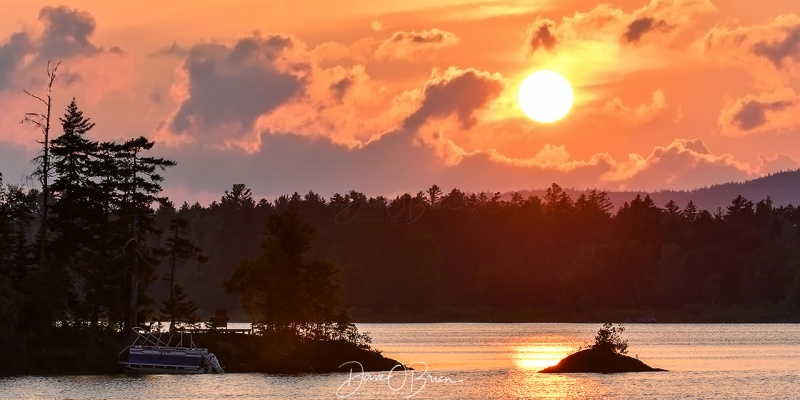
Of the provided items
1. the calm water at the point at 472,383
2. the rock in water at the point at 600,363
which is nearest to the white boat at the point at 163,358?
the calm water at the point at 472,383

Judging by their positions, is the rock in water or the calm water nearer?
the calm water

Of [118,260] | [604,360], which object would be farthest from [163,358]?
[604,360]

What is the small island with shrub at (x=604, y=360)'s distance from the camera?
112688mm

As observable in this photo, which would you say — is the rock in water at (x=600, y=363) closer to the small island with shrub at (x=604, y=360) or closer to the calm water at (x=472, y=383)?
the small island with shrub at (x=604, y=360)

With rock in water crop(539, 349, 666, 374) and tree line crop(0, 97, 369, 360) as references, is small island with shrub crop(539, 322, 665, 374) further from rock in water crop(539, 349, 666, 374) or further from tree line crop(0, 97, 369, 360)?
tree line crop(0, 97, 369, 360)

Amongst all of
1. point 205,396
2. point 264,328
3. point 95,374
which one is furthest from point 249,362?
point 205,396

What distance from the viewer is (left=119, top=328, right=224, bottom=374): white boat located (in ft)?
358

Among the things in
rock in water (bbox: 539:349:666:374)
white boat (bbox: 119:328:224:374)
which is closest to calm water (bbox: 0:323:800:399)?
white boat (bbox: 119:328:224:374)

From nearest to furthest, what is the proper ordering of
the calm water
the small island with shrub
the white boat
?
the calm water, the white boat, the small island with shrub

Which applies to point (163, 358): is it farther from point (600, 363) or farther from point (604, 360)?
point (604, 360)

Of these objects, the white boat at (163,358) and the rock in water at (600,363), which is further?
the rock in water at (600,363)

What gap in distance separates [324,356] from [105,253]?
71.5 feet

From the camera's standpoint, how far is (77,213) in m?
117

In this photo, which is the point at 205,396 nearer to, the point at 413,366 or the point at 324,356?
the point at 324,356
